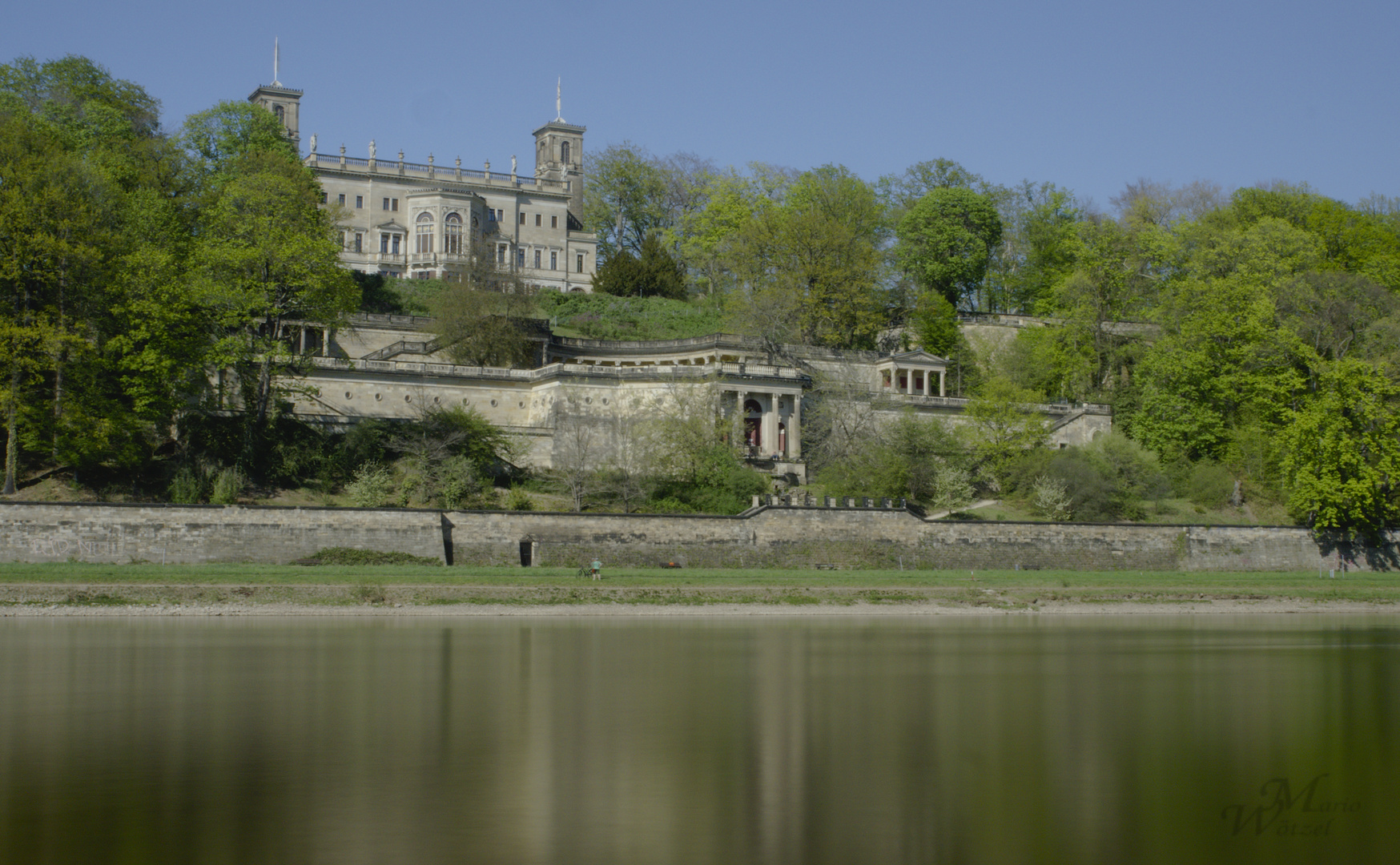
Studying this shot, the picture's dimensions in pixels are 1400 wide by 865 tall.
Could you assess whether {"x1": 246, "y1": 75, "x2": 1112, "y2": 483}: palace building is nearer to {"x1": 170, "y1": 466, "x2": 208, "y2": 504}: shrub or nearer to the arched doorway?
the arched doorway

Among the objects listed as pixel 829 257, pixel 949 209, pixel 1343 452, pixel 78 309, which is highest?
pixel 949 209

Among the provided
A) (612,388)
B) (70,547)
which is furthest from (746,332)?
(70,547)

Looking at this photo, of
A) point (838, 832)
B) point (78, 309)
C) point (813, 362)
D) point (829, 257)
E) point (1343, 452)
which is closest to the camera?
point (838, 832)

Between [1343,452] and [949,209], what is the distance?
34.0 m

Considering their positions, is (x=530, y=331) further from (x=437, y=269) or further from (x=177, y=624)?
(x=177, y=624)

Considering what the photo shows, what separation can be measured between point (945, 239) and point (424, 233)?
1354 inches

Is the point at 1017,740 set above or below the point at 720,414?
below


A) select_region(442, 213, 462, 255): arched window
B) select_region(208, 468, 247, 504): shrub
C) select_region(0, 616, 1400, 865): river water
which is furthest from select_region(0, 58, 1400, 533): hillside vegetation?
select_region(0, 616, 1400, 865): river water

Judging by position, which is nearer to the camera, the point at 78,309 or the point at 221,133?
the point at 78,309

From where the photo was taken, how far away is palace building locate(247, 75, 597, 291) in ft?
265

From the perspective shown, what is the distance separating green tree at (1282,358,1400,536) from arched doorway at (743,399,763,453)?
2144 cm

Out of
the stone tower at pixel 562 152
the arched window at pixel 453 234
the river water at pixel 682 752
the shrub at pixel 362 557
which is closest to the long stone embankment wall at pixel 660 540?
the shrub at pixel 362 557

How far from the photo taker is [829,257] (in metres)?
63.0

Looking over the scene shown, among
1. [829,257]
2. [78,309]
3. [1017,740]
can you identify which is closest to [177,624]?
[78,309]
